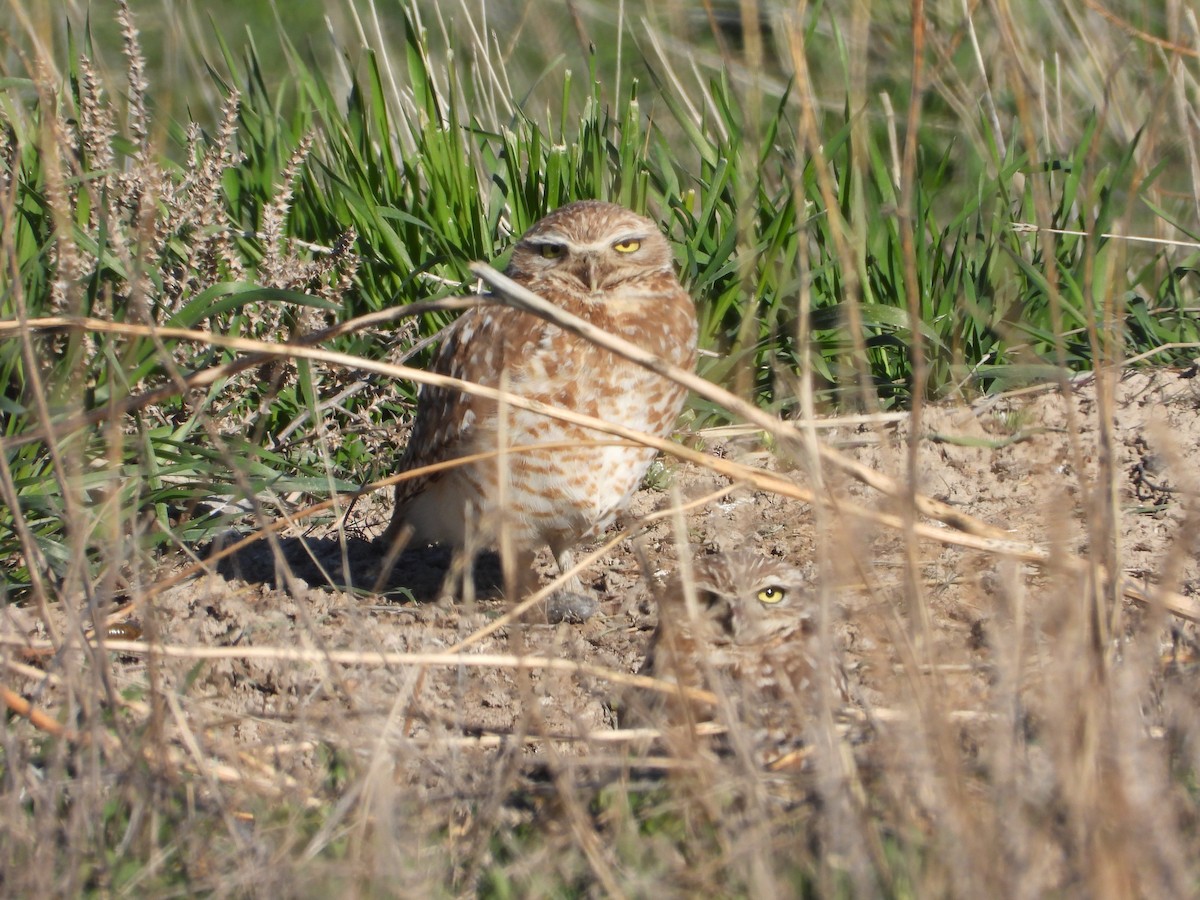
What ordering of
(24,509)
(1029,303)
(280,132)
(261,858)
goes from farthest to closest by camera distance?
(280,132) < (1029,303) < (24,509) < (261,858)

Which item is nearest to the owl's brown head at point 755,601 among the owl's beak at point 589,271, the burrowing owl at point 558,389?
the burrowing owl at point 558,389

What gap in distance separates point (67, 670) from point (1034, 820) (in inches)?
61.3

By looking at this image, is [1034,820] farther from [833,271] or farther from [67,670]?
[833,271]

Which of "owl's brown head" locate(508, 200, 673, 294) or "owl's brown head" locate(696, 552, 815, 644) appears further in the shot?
"owl's brown head" locate(508, 200, 673, 294)

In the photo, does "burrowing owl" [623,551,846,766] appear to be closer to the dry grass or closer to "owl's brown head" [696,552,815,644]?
"owl's brown head" [696,552,815,644]

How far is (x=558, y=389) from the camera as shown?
3783mm

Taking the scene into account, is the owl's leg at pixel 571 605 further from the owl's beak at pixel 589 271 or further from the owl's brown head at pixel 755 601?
the owl's beak at pixel 589 271

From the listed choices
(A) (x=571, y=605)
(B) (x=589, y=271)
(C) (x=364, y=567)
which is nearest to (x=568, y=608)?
(A) (x=571, y=605)

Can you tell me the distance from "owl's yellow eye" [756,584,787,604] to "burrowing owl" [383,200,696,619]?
A: 793 mm

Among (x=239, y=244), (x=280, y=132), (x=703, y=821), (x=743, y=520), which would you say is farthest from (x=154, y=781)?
(x=280, y=132)

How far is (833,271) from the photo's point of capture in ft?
14.9

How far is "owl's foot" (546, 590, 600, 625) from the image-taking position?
12.4 ft

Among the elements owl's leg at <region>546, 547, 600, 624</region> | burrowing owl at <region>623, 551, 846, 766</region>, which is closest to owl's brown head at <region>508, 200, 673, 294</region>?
owl's leg at <region>546, 547, 600, 624</region>

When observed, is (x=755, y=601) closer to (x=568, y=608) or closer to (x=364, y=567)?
(x=568, y=608)
